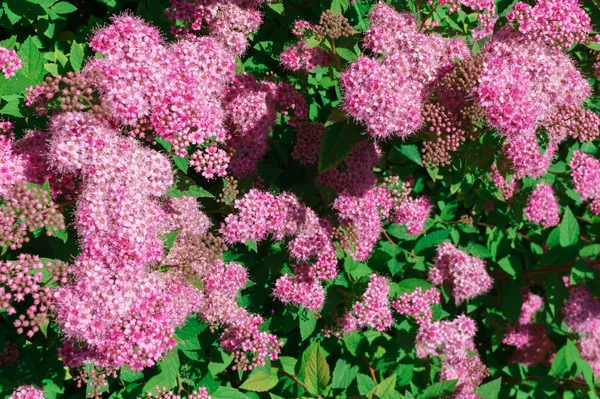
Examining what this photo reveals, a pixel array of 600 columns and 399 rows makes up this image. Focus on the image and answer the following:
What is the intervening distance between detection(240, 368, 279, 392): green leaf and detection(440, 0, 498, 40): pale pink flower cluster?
2643mm

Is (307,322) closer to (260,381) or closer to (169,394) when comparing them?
(260,381)

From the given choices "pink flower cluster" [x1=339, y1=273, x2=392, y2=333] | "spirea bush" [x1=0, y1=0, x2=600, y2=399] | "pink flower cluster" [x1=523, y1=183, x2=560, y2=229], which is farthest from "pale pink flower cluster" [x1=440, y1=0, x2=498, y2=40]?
"pink flower cluster" [x1=339, y1=273, x2=392, y2=333]

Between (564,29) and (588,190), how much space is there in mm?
1810

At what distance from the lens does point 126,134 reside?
284 cm

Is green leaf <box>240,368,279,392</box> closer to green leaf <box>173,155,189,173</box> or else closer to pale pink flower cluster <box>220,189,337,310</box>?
pale pink flower cluster <box>220,189,337,310</box>

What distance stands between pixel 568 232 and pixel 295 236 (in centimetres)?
231

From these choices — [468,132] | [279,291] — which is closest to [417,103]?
[468,132]

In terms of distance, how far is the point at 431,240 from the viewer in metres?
4.13

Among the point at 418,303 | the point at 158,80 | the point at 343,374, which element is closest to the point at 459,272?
the point at 418,303

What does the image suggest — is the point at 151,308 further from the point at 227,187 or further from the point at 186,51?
the point at 186,51

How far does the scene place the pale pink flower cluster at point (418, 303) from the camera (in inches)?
145

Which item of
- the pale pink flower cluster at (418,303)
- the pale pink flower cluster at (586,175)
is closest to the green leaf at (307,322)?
the pale pink flower cluster at (418,303)

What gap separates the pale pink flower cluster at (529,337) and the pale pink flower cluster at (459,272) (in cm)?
80

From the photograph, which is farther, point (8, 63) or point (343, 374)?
point (343, 374)
